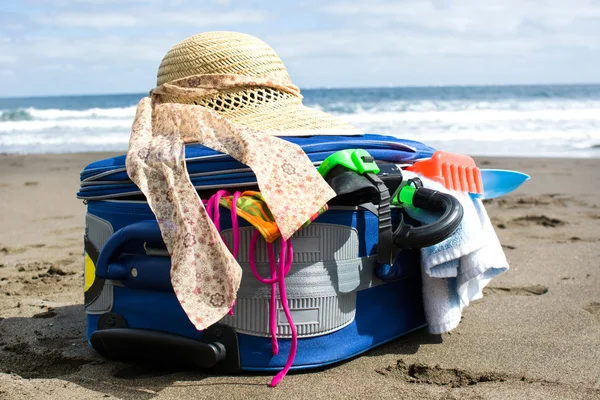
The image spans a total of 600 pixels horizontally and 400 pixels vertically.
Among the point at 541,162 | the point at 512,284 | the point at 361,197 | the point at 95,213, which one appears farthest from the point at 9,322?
the point at 541,162

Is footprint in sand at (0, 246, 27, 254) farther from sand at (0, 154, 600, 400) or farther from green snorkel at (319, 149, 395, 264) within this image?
green snorkel at (319, 149, 395, 264)

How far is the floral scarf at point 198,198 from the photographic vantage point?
6.14 feet

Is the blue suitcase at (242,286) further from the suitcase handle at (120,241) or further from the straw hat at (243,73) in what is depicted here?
the straw hat at (243,73)

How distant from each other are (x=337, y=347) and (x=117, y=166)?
922mm

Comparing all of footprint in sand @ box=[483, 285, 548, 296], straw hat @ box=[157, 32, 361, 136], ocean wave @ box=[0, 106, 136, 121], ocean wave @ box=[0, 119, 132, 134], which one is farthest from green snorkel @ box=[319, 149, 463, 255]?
ocean wave @ box=[0, 106, 136, 121]

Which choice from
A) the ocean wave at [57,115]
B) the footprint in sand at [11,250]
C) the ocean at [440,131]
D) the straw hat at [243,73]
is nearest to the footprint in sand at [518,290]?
the straw hat at [243,73]

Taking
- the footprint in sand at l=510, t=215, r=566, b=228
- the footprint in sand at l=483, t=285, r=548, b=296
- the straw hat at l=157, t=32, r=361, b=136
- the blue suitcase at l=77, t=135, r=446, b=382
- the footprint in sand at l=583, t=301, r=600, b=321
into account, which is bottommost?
the footprint in sand at l=510, t=215, r=566, b=228

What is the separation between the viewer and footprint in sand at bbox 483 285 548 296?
3.18 m

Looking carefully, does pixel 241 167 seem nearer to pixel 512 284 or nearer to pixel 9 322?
pixel 9 322

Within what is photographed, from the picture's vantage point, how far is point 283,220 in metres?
1.85

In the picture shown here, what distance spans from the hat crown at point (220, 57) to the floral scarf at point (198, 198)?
240 mm

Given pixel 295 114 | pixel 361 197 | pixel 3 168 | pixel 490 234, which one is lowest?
pixel 3 168

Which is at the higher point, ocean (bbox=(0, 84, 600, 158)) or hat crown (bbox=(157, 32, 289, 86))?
hat crown (bbox=(157, 32, 289, 86))

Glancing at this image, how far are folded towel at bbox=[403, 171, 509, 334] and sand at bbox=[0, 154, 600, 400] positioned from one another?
16cm
